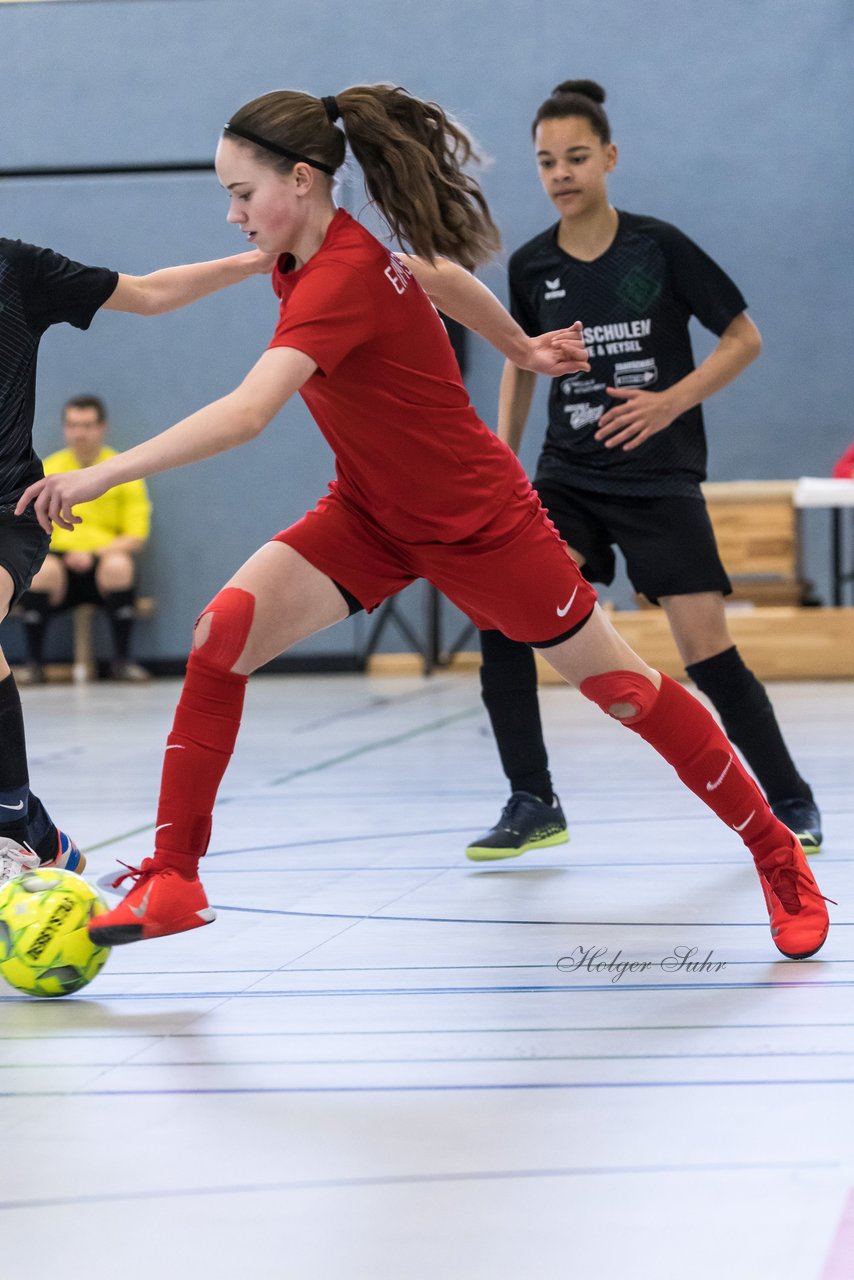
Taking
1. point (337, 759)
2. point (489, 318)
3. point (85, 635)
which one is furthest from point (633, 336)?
point (85, 635)

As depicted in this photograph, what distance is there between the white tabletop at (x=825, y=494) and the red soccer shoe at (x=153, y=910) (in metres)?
6.06

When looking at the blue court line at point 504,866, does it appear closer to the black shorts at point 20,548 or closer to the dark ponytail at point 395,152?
the black shorts at point 20,548

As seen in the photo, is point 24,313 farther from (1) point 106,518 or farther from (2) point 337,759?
(1) point 106,518

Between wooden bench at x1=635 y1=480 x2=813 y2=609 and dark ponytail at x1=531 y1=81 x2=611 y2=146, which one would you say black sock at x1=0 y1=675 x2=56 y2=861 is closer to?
dark ponytail at x1=531 y1=81 x2=611 y2=146

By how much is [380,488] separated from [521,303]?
1335 millimetres

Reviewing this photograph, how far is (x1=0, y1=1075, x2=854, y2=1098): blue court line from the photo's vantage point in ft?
5.99

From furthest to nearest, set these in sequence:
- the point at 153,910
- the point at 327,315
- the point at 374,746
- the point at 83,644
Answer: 1. the point at 83,644
2. the point at 374,746
3. the point at 153,910
4. the point at 327,315

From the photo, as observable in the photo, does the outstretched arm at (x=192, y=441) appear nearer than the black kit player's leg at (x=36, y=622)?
Yes

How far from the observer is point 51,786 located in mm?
4766

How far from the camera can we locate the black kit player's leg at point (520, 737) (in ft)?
11.1

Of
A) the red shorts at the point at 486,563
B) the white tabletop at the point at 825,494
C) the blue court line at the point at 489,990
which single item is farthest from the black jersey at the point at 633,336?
the white tabletop at the point at 825,494

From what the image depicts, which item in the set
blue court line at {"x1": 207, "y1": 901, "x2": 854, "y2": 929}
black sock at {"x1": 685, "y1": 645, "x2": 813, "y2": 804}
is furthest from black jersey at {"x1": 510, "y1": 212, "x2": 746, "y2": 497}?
blue court line at {"x1": 207, "y1": 901, "x2": 854, "y2": 929}

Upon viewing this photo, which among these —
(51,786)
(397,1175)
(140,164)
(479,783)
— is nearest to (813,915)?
(397,1175)

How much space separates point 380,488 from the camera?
2.46 m
